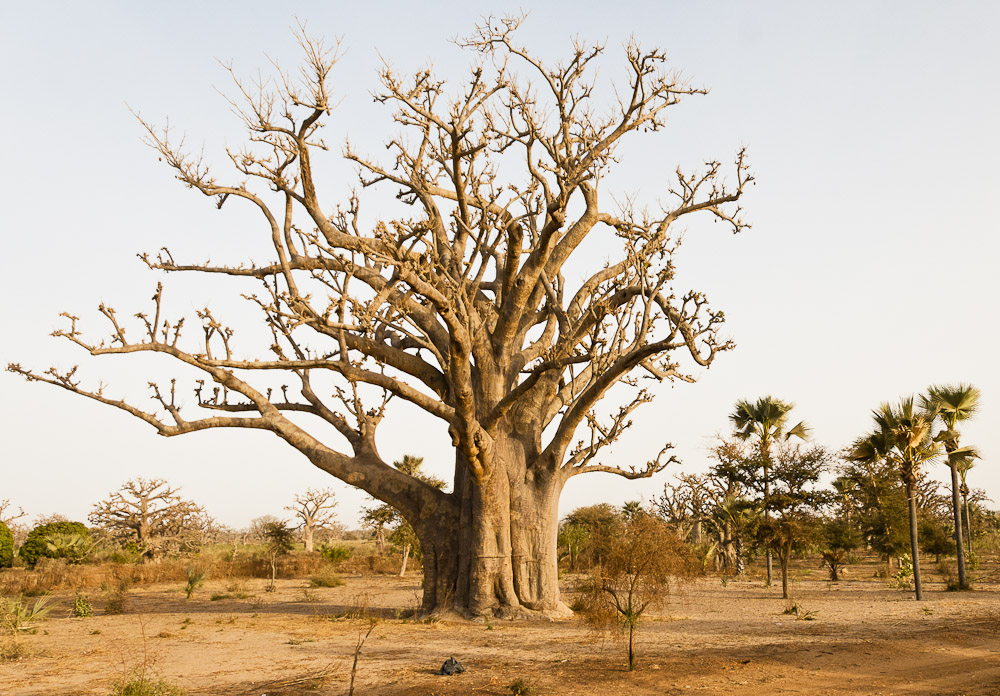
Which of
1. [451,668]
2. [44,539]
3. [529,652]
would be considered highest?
[44,539]

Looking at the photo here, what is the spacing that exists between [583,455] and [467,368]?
3.89 metres

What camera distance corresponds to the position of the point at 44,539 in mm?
24688

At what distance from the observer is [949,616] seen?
1312cm

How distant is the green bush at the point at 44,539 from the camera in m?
24.5

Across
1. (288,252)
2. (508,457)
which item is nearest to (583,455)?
(508,457)

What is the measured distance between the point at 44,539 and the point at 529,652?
2173 centimetres

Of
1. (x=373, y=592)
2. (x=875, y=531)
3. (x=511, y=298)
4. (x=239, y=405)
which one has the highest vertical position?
(x=511, y=298)

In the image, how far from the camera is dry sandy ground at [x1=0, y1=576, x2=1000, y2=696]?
7.23 meters

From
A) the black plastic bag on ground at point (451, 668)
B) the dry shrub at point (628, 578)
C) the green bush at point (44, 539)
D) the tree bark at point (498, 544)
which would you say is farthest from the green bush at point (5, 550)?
the dry shrub at point (628, 578)

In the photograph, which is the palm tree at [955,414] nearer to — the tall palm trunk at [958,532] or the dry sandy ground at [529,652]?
the tall palm trunk at [958,532]

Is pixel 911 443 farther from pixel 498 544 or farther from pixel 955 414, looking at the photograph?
pixel 498 544

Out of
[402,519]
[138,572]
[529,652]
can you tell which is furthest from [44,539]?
[529,652]

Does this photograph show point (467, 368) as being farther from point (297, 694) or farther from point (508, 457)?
point (297, 694)

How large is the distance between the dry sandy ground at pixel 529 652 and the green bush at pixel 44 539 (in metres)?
10.7
